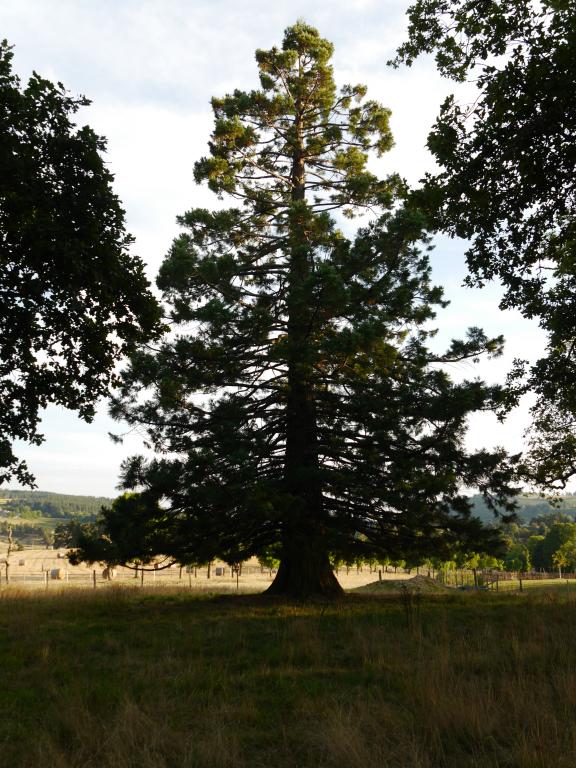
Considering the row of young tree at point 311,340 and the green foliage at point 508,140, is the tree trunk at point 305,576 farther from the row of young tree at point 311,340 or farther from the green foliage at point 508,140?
the green foliage at point 508,140

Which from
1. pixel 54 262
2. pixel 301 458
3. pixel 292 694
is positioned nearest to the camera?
pixel 292 694

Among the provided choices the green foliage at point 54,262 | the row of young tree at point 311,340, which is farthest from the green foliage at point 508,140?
the green foliage at point 54,262

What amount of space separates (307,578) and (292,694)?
989 centimetres

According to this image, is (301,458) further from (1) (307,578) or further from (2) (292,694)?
(2) (292,694)

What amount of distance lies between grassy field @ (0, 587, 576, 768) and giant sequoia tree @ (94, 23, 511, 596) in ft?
10.8

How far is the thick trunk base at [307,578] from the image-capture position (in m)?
15.2

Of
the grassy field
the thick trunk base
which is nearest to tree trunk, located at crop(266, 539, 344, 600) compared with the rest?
the thick trunk base

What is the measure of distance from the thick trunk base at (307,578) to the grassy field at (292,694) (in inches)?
188

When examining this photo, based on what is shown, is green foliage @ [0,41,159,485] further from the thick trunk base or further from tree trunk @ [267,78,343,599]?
the thick trunk base

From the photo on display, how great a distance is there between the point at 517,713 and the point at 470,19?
9.77 m

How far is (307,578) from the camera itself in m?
15.5

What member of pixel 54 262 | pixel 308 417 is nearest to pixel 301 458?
pixel 308 417

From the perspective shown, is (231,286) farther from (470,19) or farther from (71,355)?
(470,19)

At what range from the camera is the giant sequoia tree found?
1305 cm
